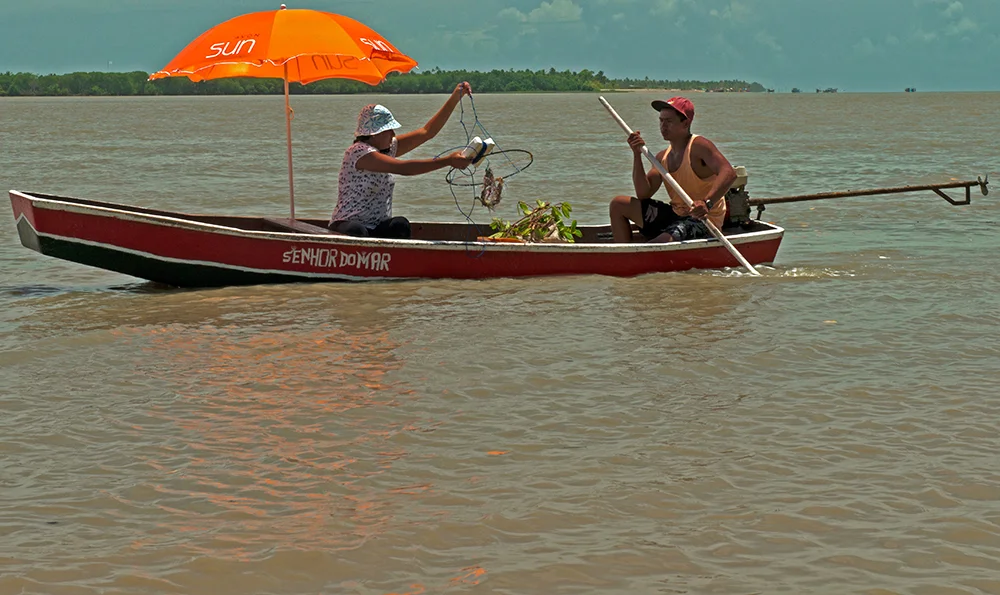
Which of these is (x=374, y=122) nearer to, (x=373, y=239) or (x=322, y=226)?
(x=373, y=239)

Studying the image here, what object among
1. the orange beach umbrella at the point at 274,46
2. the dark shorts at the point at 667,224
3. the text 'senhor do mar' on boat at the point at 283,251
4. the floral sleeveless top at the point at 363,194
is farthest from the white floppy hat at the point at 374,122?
the dark shorts at the point at 667,224

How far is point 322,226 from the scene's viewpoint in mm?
11352

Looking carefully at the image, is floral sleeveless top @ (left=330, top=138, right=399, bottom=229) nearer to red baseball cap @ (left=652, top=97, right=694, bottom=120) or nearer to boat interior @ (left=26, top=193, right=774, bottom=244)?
boat interior @ (left=26, top=193, right=774, bottom=244)

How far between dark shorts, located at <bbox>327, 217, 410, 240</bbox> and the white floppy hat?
77 centimetres

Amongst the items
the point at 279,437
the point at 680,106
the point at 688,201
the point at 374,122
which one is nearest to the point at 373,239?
the point at 374,122

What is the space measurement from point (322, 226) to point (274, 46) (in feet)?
6.30

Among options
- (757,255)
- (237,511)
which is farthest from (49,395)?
(757,255)

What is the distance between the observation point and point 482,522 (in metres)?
4.94

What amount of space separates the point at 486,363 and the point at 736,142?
32.5 meters

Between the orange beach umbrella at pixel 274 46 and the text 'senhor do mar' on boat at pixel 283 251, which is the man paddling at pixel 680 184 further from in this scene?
the orange beach umbrella at pixel 274 46

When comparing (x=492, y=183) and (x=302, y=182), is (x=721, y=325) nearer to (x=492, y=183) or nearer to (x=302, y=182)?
(x=492, y=183)

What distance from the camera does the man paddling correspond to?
34.1 ft

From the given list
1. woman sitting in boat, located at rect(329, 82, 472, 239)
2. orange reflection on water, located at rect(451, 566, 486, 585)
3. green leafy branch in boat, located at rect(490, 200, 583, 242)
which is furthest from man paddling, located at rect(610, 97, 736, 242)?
orange reflection on water, located at rect(451, 566, 486, 585)

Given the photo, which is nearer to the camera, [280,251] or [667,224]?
[280,251]
